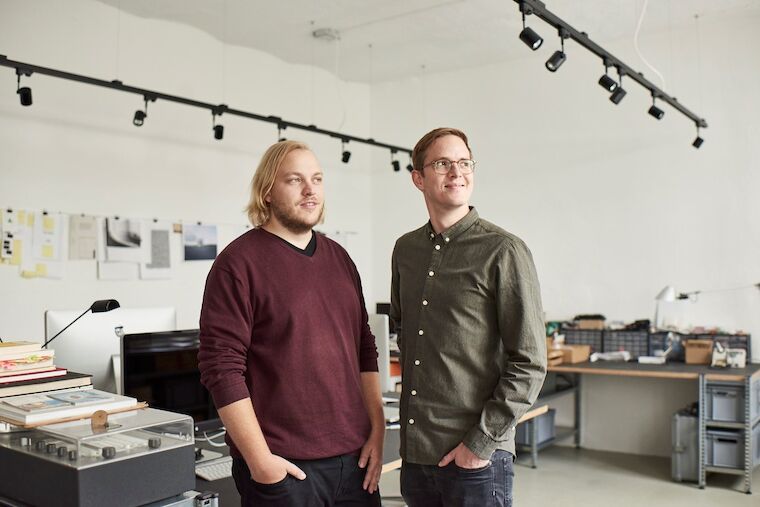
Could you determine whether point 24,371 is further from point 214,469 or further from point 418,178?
point 418,178

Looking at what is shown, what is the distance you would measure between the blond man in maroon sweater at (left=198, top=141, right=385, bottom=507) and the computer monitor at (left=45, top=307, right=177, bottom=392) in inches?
44.7

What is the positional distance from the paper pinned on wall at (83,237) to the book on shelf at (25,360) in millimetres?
3023

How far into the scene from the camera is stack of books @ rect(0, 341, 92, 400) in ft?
6.75

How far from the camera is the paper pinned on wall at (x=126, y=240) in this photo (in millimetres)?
5219

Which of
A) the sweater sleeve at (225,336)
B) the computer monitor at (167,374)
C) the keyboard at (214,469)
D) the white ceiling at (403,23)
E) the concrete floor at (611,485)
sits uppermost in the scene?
the white ceiling at (403,23)

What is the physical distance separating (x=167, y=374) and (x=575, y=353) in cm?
389

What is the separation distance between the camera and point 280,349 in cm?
175

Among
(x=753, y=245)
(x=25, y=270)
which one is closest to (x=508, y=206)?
(x=753, y=245)

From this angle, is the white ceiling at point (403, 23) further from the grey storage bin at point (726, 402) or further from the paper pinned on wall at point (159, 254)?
the grey storage bin at point (726, 402)

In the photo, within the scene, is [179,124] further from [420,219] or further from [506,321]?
[506,321]

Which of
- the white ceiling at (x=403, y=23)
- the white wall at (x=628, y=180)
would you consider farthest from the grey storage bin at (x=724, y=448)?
the white ceiling at (x=403, y=23)

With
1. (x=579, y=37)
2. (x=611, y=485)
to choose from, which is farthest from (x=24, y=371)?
(x=611, y=485)

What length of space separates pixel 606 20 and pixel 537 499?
11.7 feet

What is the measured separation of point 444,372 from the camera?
1.80 m
